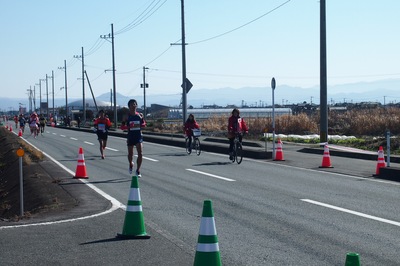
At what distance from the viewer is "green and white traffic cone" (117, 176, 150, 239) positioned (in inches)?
332

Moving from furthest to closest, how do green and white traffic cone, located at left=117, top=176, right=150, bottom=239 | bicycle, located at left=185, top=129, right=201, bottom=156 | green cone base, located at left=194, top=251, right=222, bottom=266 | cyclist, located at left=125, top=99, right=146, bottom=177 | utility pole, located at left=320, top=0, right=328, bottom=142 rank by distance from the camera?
utility pole, located at left=320, top=0, right=328, bottom=142
bicycle, located at left=185, top=129, right=201, bottom=156
cyclist, located at left=125, top=99, right=146, bottom=177
green and white traffic cone, located at left=117, top=176, right=150, bottom=239
green cone base, located at left=194, top=251, right=222, bottom=266

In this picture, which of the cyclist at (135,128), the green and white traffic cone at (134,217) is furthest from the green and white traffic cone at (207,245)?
the cyclist at (135,128)

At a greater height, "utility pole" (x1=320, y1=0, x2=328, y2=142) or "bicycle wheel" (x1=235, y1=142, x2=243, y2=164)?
"utility pole" (x1=320, y1=0, x2=328, y2=142)

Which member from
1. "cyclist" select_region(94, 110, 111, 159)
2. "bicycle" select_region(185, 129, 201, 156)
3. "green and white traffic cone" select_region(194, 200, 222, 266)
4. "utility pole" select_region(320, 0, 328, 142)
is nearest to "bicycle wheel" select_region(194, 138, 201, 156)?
"bicycle" select_region(185, 129, 201, 156)

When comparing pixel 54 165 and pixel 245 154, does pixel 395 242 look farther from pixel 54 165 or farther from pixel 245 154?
pixel 245 154

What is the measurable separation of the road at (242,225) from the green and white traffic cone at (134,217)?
17 cm

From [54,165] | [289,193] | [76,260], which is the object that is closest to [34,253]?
[76,260]

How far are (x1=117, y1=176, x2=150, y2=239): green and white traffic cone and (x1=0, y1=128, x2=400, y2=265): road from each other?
17 centimetres

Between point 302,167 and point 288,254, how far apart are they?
1259 cm

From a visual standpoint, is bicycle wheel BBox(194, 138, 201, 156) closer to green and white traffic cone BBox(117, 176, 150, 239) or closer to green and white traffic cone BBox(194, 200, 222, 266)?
green and white traffic cone BBox(117, 176, 150, 239)

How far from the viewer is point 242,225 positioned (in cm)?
980

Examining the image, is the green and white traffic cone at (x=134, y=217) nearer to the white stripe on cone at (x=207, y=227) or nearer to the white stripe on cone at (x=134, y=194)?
the white stripe on cone at (x=134, y=194)

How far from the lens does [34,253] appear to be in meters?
7.80

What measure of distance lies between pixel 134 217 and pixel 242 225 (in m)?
2.02
